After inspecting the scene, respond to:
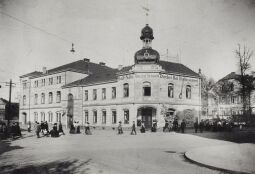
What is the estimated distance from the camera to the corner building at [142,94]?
3791 centimetres

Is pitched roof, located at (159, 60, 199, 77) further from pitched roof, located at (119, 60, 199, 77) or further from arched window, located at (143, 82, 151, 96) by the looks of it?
arched window, located at (143, 82, 151, 96)

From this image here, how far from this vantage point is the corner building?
3791 cm

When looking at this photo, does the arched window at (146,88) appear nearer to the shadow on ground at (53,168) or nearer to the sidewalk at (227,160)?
the sidewalk at (227,160)

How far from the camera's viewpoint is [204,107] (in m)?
68.0

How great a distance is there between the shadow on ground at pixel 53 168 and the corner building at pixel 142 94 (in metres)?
26.5

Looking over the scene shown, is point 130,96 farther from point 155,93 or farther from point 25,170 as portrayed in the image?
point 25,170

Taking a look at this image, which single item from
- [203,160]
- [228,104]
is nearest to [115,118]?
[228,104]

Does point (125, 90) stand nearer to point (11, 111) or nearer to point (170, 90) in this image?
point (170, 90)

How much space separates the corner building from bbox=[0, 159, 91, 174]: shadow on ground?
26533 millimetres

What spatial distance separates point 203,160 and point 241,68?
14716 millimetres

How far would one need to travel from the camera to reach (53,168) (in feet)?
34.9

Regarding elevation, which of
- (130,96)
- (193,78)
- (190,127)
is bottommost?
(190,127)

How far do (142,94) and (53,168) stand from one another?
27760 millimetres

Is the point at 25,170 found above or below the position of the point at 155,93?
below
